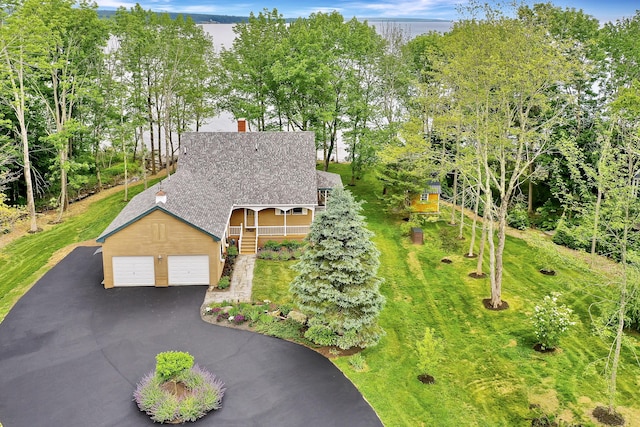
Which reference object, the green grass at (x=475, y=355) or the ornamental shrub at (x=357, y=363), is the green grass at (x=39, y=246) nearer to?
the green grass at (x=475, y=355)

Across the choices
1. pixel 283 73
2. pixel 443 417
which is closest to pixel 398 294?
pixel 443 417

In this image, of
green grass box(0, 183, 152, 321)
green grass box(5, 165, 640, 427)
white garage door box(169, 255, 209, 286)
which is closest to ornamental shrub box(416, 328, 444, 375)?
green grass box(5, 165, 640, 427)

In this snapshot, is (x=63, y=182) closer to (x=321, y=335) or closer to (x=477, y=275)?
(x=321, y=335)

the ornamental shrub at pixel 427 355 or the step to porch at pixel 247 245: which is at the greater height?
the step to porch at pixel 247 245

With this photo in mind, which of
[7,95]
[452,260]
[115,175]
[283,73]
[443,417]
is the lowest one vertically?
[443,417]

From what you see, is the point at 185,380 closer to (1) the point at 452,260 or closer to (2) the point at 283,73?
(1) the point at 452,260

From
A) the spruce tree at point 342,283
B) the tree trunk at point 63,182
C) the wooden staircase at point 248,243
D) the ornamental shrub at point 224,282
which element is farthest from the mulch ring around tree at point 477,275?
the tree trunk at point 63,182

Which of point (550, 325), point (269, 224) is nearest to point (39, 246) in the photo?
point (269, 224)

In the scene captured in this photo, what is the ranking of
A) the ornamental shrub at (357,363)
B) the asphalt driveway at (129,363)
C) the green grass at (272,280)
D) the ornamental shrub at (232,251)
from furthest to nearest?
1. the ornamental shrub at (232,251)
2. the green grass at (272,280)
3. the ornamental shrub at (357,363)
4. the asphalt driveway at (129,363)
